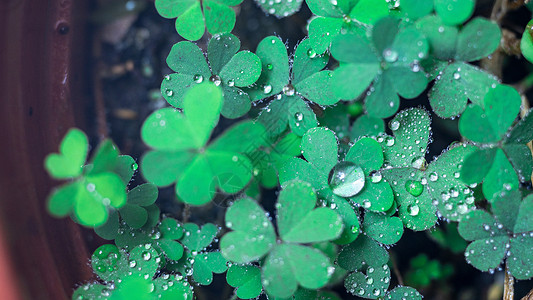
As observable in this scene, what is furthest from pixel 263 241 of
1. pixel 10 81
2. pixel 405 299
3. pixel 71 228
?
pixel 10 81

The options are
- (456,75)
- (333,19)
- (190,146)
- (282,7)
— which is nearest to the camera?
(190,146)

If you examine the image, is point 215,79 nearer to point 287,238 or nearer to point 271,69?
point 271,69

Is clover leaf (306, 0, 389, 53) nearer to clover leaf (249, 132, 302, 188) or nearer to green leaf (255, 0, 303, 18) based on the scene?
green leaf (255, 0, 303, 18)

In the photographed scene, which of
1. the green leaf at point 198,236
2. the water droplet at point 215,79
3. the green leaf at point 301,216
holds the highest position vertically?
the water droplet at point 215,79

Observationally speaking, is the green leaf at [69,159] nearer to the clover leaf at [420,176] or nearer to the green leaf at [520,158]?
the clover leaf at [420,176]

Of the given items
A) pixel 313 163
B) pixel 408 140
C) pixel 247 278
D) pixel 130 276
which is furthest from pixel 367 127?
pixel 130 276

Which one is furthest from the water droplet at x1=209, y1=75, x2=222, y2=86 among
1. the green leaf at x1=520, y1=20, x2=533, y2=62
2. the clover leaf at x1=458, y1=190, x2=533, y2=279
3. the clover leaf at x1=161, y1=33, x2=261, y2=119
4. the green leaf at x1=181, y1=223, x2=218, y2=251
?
the green leaf at x1=520, y1=20, x2=533, y2=62

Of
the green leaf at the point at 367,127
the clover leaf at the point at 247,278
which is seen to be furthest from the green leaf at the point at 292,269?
the green leaf at the point at 367,127
